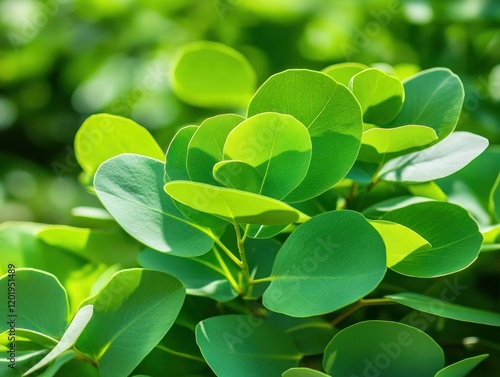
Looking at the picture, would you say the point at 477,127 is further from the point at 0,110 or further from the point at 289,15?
the point at 0,110

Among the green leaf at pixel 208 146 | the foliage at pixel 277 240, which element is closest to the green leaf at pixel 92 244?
the foliage at pixel 277 240

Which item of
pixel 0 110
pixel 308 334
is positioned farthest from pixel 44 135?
pixel 308 334

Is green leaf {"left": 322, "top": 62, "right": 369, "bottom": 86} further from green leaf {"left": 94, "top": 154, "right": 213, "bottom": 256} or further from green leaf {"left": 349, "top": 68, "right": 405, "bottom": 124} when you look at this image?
green leaf {"left": 94, "top": 154, "right": 213, "bottom": 256}

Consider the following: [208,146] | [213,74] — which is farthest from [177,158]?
[213,74]

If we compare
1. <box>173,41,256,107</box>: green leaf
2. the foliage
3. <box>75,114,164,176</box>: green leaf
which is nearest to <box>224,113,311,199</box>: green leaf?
the foliage

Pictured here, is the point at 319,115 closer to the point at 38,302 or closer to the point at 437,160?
the point at 437,160

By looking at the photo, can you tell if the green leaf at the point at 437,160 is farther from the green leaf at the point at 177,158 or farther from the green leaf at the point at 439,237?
the green leaf at the point at 177,158
